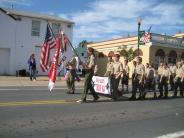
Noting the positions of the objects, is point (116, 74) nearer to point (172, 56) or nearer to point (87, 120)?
→ point (87, 120)

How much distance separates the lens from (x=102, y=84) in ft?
54.3

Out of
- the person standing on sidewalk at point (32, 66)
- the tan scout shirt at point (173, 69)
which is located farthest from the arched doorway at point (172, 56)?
the tan scout shirt at point (173, 69)

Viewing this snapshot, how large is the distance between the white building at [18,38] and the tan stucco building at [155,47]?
9650 mm

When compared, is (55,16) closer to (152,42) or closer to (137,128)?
(152,42)

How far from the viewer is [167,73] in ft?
62.4

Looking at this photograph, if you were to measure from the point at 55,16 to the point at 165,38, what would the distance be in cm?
1230

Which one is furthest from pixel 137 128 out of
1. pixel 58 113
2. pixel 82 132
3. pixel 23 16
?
pixel 23 16

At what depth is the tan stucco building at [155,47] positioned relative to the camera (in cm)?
4266

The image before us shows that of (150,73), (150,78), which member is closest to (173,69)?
(150,73)

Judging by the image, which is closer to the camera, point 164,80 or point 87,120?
point 87,120

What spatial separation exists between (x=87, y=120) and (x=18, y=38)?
27.4 meters

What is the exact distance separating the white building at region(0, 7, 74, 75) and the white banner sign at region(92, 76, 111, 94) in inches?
813

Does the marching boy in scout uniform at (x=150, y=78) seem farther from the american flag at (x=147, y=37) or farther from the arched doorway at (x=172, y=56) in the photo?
the arched doorway at (x=172, y=56)

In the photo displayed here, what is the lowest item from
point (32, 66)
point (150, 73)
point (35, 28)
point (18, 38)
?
point (150, 73)
